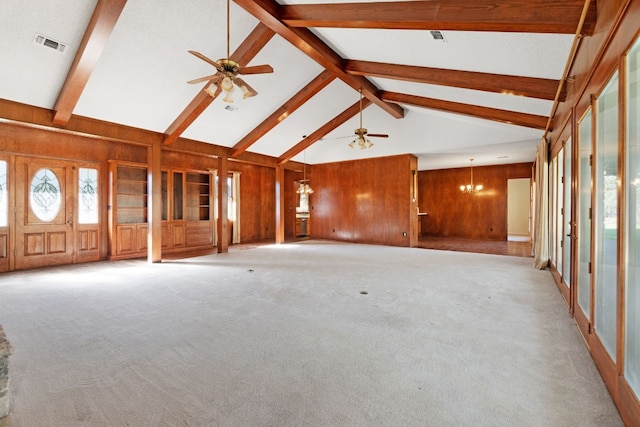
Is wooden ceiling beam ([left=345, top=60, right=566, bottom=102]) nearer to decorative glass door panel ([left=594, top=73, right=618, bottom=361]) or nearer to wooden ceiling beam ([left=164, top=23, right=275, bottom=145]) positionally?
wooden ceiling beam ([left=164, top=23, right=275, bottom=145])

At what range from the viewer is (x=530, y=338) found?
2.70 metres

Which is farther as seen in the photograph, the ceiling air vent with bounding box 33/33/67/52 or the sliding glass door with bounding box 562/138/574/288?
the ceiling air vent with bounding box 33/33/67/52

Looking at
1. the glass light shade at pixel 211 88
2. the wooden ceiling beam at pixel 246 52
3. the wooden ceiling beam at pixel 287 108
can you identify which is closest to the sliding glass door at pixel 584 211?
the glass light shade at pixel 211 88

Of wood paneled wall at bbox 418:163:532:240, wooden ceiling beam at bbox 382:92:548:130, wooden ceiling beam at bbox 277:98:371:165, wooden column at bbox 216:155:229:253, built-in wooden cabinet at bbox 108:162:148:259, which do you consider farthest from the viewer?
wood paneled wall at bbox 418:163:532:240

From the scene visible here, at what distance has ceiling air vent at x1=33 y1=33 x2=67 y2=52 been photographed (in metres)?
3.95

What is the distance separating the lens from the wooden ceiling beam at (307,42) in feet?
13.0

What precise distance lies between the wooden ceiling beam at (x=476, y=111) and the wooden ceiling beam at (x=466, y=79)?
159 cm

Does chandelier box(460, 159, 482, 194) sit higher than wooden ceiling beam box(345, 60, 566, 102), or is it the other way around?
wooden ceiling beam box(345, 60, 566, 102)

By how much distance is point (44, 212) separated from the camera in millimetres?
6148

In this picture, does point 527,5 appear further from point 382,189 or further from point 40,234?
point 40,234

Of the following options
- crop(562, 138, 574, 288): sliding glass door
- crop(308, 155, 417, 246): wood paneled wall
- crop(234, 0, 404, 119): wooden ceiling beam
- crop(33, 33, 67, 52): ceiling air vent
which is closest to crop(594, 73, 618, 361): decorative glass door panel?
crop(562, 138, 574, 288): sliding glass door

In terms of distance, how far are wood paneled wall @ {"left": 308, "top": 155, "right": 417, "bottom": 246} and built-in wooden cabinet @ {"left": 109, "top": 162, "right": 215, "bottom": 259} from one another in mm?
3849

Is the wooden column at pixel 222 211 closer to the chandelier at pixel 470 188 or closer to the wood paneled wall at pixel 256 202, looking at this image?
the wood paneled wall at pixel 256 202

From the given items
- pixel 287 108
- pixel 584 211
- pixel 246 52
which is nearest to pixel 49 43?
pixel 246 52
